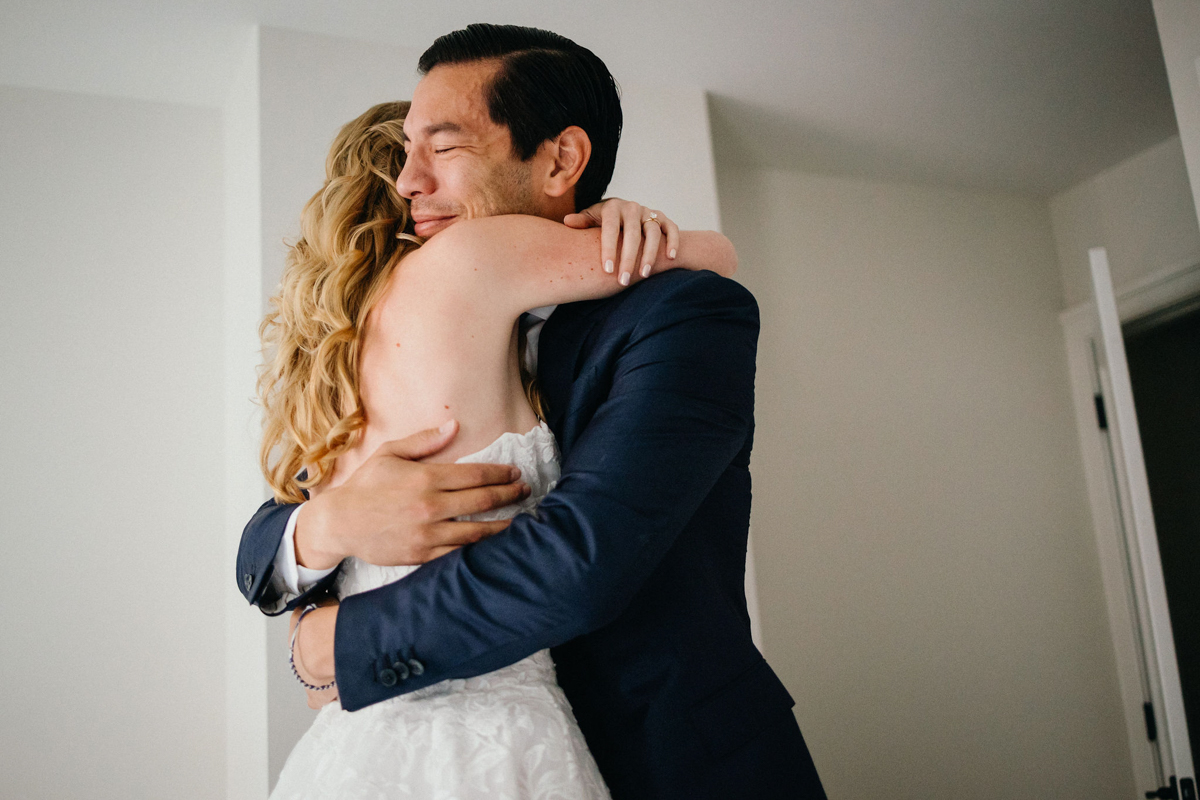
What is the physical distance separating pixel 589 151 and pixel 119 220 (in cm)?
208

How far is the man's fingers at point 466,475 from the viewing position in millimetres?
864

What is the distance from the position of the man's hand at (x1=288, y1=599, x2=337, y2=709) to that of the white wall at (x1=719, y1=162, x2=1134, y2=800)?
261 centimetres

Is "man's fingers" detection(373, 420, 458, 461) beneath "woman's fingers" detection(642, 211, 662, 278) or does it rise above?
beneath

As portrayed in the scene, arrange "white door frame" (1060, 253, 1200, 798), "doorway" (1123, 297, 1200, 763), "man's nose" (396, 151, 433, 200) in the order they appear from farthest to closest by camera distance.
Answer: "doorway" (1123, 297, 1200, 763), "white door frame" (1060, 253, 1200, 798), "man's nose" (396, 151, 433, 200)

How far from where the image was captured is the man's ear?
4.01ft

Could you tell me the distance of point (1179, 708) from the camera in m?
2.34

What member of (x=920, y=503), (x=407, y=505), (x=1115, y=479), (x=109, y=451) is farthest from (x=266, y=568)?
(x=1115, y=479)

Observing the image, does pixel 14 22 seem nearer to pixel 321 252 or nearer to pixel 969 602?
pixel 321 252

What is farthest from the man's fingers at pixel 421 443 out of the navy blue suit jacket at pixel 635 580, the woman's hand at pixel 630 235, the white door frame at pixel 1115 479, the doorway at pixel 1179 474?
the doorway at pixel 1179 474

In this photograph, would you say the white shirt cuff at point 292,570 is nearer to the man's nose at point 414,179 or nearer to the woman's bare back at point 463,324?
the woman's bare back at point 463,324

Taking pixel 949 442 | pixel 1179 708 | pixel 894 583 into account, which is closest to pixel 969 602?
pixel 894 583

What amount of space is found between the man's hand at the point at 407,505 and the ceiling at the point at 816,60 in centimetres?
201

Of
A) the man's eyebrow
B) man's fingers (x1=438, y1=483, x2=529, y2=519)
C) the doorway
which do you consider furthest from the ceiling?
man's fingers (x1=438, y1=483, x2=529, y2=519)

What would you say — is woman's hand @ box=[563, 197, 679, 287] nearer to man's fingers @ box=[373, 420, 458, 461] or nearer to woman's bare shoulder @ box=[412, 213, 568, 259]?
woman's bare shoulder @ box=[412, 213, 568, 259]
